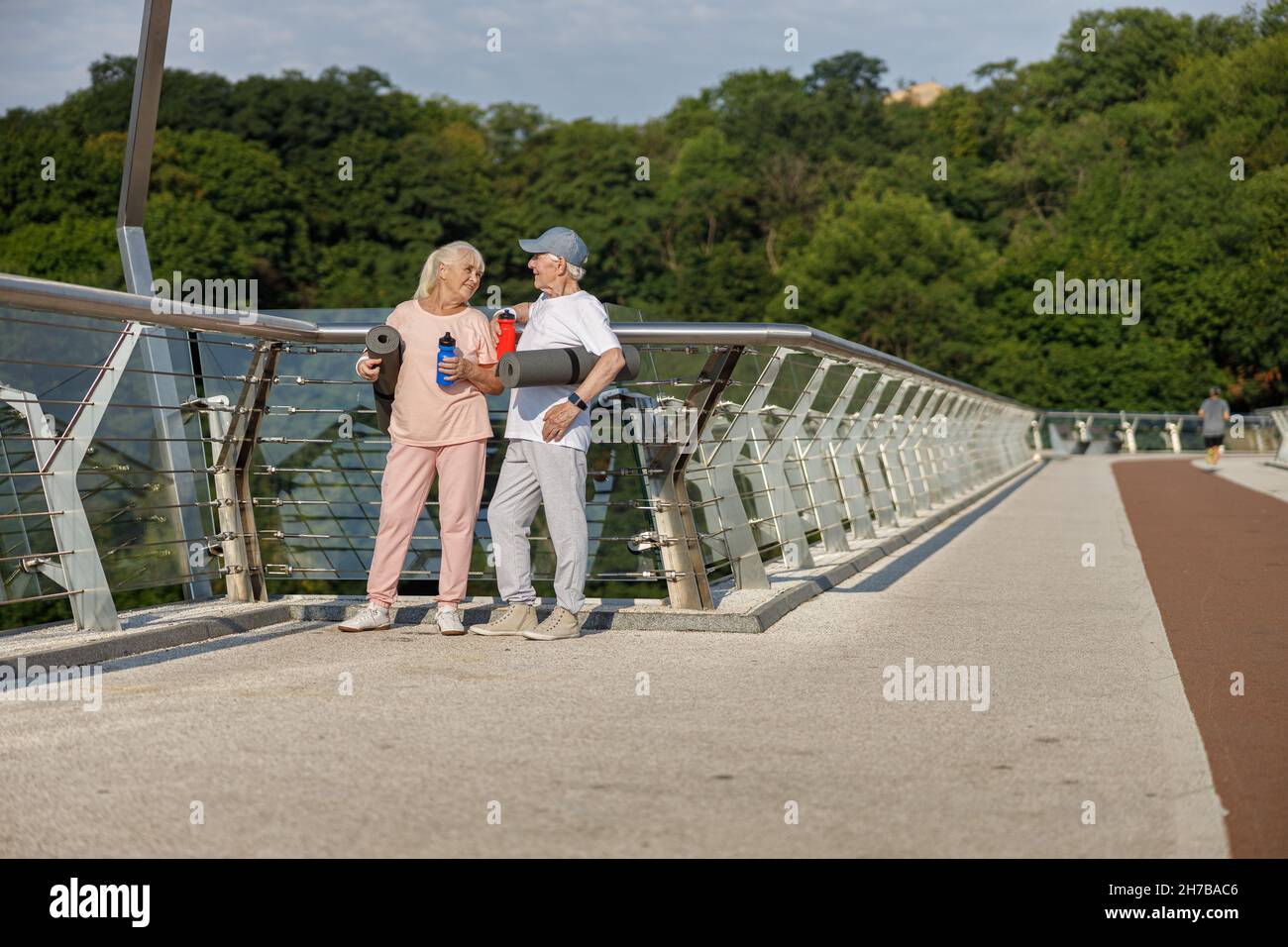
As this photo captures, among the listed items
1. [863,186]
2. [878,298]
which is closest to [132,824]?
[878,298]

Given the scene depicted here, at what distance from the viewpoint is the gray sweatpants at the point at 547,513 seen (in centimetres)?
713

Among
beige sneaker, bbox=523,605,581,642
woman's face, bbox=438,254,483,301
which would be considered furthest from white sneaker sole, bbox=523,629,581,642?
woman's face, bbox=438,254,483,301

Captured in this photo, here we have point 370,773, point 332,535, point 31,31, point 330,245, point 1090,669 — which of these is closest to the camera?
point 370,773

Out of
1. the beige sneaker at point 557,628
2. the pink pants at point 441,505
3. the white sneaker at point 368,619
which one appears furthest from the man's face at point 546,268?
the white sneaker at point 368,619

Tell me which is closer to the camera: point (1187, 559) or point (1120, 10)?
point (1187, 559)

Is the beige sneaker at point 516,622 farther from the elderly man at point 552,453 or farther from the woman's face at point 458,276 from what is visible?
the woman's face at point 458,276

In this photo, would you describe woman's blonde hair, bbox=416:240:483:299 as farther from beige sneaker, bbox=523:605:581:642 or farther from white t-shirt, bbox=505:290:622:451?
beige sneaker, bbox=523:605:581:642

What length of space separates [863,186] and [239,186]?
33438 mm

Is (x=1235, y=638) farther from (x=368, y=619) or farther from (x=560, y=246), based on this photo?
(x=368, y=619)

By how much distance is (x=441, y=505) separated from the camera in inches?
290

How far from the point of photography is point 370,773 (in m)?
4.43

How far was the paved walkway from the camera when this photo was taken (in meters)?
3.86

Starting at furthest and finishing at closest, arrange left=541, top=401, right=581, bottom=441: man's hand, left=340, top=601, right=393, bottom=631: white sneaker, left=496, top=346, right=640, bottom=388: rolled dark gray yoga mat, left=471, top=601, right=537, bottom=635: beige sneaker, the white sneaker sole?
left=340, top=601, right=393, bottom=631: white sneaker, left=471, top=601, right=537, bottom=635: beige sneaker, the white sneaker sole, left=541, top=401, right=581, bottom=441: man's hand, left=496, top=346, right=640, bottom=388: rolled dark gray yoga mat
